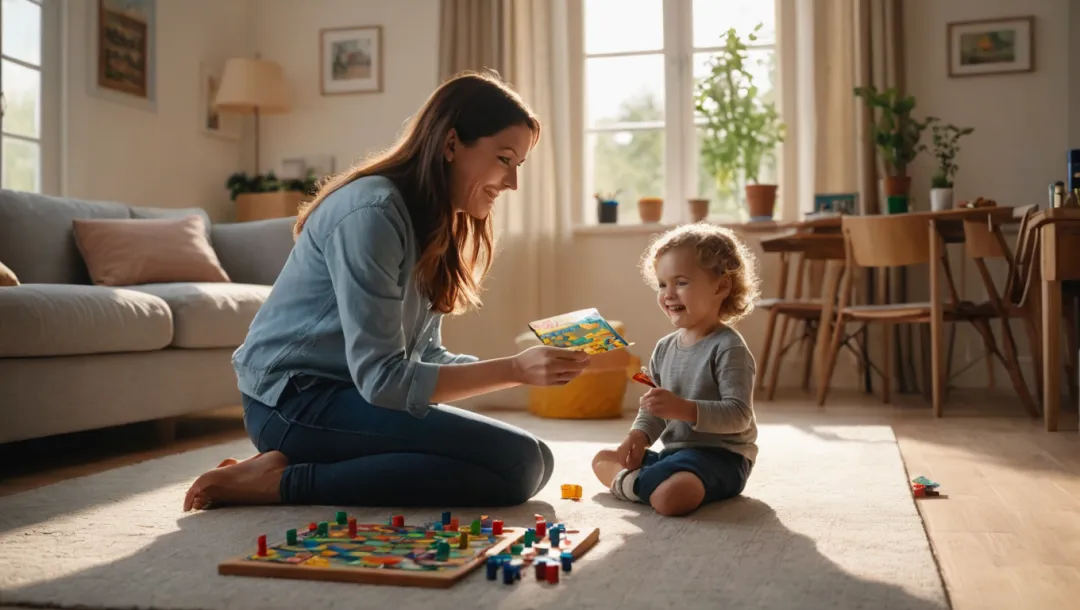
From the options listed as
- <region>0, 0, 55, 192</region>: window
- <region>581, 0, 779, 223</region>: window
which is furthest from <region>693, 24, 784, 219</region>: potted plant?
<region>0, 0, 55, 192</region>: window

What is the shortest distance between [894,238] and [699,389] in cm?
213

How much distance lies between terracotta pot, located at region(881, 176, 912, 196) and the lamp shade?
297 centimetres

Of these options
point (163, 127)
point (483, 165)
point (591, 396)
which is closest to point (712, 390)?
point (483, 165)

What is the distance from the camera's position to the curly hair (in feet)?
Answer: 6.95

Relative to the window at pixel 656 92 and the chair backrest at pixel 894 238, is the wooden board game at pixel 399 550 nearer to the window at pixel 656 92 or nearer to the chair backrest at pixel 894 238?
the chair backrest at pixel 894 238

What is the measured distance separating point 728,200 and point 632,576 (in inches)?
158

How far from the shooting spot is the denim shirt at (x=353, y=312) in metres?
1.78

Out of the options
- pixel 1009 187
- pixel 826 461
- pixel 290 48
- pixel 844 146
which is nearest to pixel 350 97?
pixel 290 48

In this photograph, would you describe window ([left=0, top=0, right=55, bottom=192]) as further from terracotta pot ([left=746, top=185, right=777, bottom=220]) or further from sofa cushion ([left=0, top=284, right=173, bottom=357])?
terracotta pot ([left=746, top=185, right=777, bottom=220])

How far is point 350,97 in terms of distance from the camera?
556 cm

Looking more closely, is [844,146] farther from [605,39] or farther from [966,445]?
[966,445]

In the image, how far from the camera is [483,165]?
1915 millimetres

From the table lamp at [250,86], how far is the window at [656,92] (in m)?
1.59

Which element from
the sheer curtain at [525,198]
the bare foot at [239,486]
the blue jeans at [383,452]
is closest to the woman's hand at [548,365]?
the blue jeans at [383,452]
